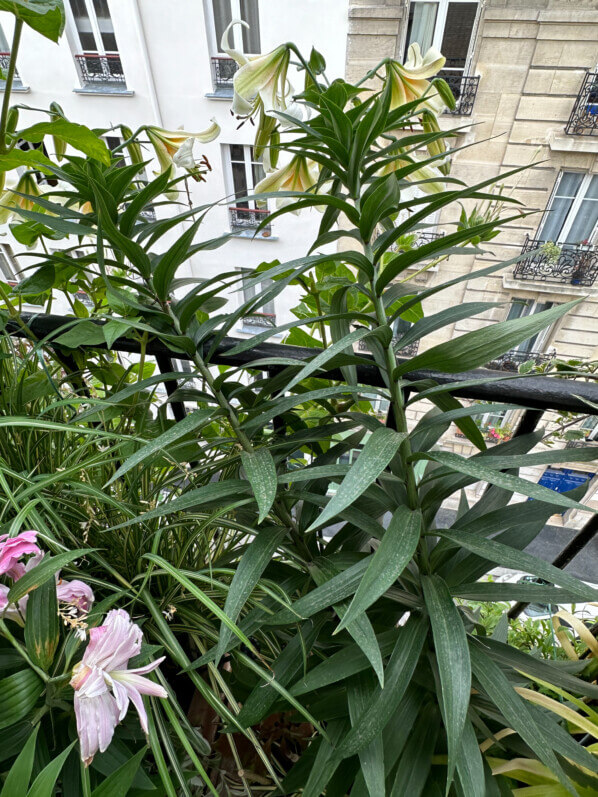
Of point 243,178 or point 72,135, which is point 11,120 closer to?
point 72,135

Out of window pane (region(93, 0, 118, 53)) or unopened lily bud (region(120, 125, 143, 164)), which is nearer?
unopened lily bud (region(120, 125, 143, 164))

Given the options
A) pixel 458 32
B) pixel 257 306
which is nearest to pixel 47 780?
pixel 257 306

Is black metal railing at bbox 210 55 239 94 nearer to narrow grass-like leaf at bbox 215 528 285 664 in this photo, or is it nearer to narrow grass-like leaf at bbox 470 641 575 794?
narrow grass-like leaf at bbox 215 528 285 664

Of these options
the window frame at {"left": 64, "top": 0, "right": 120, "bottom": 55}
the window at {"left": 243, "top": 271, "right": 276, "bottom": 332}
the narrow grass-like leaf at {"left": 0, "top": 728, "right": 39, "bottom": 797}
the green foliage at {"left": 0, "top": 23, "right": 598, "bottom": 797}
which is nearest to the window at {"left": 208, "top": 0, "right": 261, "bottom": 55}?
the window frame at {"left": 64, "top": 0, "right": 120, "bottom": 55}

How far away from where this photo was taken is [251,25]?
300 cm

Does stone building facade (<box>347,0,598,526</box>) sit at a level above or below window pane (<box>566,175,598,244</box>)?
above

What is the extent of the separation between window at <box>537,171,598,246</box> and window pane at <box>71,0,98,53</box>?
340 centimetres

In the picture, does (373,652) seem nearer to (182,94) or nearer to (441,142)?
(441,142)

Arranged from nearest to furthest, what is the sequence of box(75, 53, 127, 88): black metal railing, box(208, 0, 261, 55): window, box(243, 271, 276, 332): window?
box(243, 271, 276, 332): window < box(208, 0, 261, 55): window < box(75, 53, 127, 88): black metal railing

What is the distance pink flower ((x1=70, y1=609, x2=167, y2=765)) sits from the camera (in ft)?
0.92

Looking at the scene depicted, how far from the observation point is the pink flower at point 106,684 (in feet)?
0.92

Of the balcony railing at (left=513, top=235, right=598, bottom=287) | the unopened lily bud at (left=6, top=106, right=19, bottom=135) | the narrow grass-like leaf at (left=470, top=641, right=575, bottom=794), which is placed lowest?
the balcony railing at (left=513, top=235, right=598, bottom=287)

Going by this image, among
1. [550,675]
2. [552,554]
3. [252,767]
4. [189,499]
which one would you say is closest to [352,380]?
[189,499]

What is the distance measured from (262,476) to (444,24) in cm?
341
